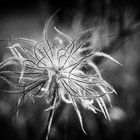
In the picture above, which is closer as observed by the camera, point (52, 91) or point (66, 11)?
point (52, 91)

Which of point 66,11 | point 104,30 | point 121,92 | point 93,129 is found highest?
point 66,11

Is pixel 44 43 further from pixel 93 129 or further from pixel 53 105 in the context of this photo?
Answer: pixel 93 129

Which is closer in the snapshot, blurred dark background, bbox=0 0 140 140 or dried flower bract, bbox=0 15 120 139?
dried flower bract, bbox=0 15 120 139

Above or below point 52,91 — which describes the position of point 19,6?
above

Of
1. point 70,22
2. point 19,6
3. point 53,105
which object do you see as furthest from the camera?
point 19,6

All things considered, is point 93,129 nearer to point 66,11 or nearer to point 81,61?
point 66,11

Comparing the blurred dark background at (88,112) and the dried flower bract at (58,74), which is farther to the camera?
the blurred dark background at (88,112)

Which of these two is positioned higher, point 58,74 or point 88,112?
point 58,74

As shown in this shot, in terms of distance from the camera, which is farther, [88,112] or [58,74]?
[88,112]

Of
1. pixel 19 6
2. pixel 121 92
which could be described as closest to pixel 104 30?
pixel 121 92

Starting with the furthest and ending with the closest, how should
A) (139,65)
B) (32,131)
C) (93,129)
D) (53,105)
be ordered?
A: 1. (139,65)
2. (93,129)
3. (32,131)
4. (53,105)

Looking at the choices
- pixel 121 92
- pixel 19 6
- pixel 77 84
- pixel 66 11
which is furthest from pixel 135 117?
pixel 19 6
